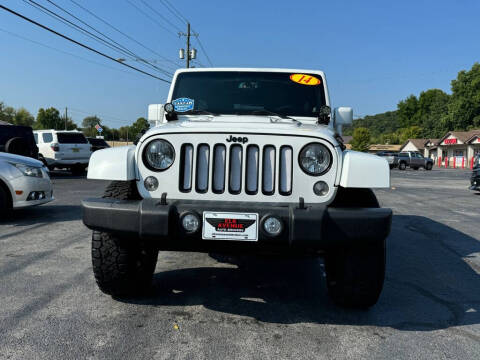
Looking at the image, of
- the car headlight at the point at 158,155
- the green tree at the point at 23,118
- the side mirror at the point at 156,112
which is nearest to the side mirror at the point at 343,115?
the side mirror at the point at 156,112

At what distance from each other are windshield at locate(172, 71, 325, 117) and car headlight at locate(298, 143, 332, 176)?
1.24 metres

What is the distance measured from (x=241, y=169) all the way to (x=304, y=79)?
6.15ft

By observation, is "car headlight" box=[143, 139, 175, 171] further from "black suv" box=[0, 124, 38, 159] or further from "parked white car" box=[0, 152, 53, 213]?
"black suv" box=[0, 124, 38, 159]

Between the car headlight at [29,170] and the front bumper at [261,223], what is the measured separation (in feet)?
15.0

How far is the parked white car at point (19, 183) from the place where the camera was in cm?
654

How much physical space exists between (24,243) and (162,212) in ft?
11.0

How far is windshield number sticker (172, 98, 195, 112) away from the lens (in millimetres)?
4133

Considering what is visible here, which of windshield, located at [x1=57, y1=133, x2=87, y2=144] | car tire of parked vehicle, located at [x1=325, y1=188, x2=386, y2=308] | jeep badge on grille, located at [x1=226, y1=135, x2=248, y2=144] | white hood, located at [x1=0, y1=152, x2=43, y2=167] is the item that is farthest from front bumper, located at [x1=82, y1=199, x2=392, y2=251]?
windshield, located at [x1=57, y1=133, x2=87, y2=144]

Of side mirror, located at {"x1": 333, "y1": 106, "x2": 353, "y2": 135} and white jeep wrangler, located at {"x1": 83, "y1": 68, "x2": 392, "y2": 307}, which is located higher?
side mirror, located at {"x1": 333, "y1": 106, "x2": 353, "y2": 135}

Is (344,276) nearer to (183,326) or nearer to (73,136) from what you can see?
(183,326)

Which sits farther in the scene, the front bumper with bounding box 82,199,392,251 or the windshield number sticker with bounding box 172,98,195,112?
the windshield number sticker with bounding box 172,98,195,112

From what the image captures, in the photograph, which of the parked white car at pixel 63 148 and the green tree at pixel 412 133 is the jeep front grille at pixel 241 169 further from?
the green tree at pixel 412 133

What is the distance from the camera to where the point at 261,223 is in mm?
2691

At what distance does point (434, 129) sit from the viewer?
80.7 meters
